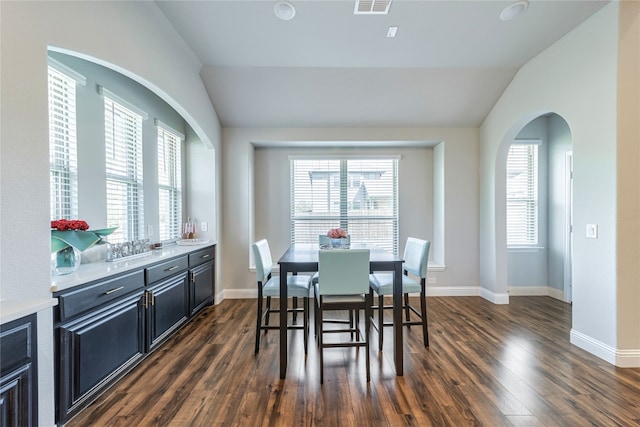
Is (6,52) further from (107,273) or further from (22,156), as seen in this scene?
(107,273)

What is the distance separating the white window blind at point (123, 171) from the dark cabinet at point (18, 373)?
1794mm

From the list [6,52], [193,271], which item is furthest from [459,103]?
[6,52]

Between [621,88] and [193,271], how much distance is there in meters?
4.52

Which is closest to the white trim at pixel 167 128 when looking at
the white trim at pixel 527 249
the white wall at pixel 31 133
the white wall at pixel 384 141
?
the white wall at pixel 384 141

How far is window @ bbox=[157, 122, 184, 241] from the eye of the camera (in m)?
3.76

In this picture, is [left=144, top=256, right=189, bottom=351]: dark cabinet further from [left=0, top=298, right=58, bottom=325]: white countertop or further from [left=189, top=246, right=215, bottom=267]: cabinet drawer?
[left=0, top=298, right=58, bottom=325]: white countertop

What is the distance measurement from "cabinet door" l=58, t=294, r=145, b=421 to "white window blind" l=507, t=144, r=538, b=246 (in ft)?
16.8

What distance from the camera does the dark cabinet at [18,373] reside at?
1180 mm

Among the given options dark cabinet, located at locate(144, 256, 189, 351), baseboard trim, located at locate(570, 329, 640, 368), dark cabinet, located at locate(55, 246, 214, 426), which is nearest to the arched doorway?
baseboard trim, located at locate(570, 329, 640, 368)

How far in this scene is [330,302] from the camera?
239 cm

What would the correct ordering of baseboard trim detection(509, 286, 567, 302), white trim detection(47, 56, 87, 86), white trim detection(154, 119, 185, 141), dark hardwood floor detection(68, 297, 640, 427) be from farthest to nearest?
baseboard trim detection(509, 286, 567, 302), white trim detection(154, 119, 185, 141), white trim detection(47, 56, 87, 86), dark hardwood floor detection(68, 297, 640, 427)

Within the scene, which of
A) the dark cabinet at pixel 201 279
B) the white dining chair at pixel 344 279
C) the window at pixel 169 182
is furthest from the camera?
the window at pixel 169 182

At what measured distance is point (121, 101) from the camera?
295 cm

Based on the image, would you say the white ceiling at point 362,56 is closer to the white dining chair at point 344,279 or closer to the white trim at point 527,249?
the white trim at point 527,249
